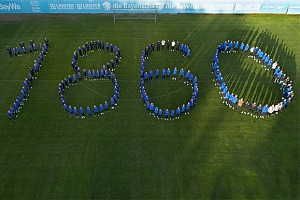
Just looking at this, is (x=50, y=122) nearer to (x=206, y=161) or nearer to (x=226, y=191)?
(x=206, y=161)

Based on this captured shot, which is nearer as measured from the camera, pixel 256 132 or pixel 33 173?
pixel 33 173

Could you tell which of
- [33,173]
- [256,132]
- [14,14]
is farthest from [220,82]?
[14,14]

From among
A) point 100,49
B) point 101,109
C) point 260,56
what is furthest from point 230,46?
point 101,109

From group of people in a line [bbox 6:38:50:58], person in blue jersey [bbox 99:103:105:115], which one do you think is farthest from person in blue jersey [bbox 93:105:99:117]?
group of people in a line [bbox 6:38:50:58]

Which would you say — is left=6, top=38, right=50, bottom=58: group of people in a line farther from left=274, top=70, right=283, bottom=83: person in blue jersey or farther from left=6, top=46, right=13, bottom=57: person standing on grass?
left=274, top=70, right=283, bottom=83: person in blue jersey

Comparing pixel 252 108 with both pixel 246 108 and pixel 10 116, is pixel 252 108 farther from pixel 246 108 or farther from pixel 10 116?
pixel 10 116

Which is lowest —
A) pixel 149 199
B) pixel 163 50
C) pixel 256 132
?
pixel 149 199
